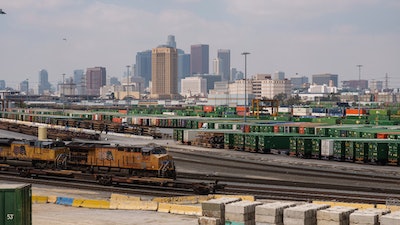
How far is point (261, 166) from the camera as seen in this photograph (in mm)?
61406

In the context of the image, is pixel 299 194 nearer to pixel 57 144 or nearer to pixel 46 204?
pixel 46 204

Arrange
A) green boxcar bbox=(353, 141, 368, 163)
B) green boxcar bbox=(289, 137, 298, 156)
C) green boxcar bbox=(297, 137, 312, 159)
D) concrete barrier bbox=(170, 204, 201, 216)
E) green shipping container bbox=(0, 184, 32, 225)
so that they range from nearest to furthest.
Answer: green shipping container bbox=(0, 184, 32, 225) → concrete barrier bbox=(170, 204, 201, 216) → green boxcar bbox=(353, 141, 368, 163) → green boxcar bbox=(297, 137, 312, 159) → green boxcar bbox=(289, 137, 298, 156)

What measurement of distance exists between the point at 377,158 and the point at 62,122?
7352 centimetres

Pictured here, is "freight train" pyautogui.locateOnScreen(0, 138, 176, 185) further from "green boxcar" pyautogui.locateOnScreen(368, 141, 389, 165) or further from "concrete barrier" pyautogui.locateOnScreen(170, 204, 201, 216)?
"green boxcar" pyautogui.locateOnScreen(368, 141, 389, 165)

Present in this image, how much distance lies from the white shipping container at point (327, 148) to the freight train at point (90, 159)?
24715mm

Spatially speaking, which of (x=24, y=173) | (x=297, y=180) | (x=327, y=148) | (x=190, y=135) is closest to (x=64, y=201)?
(x=24, y=173)

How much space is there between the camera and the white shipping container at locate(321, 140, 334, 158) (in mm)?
66625

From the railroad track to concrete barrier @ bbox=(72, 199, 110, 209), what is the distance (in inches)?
380

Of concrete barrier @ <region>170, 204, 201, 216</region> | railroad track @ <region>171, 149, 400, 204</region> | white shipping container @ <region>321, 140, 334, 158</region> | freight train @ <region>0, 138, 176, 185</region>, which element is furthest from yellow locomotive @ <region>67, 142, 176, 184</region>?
white shipping container @ <region>321, 140, 334, 158</region>

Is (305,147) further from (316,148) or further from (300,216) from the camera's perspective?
(300,216)

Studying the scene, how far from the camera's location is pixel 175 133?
90.6m

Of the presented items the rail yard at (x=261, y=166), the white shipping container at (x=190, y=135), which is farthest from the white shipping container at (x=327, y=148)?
the white shipping container at (x=190, y=135)

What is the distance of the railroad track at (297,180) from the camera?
41625 millimetres

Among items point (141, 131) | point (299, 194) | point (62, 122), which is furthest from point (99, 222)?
point (62, 122)
